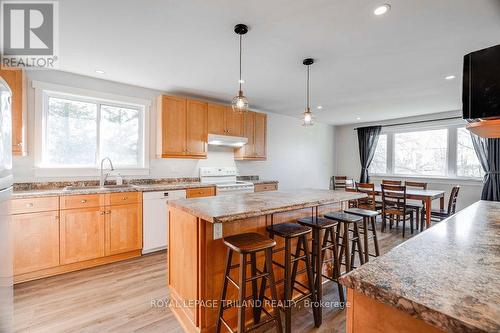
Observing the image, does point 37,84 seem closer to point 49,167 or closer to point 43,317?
point 49,167

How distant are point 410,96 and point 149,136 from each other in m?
4.42

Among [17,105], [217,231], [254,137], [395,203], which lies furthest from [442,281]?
[395,203]

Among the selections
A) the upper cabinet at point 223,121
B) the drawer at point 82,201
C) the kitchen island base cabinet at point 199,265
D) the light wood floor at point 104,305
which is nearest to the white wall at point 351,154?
the upper cabinet at point 223,121

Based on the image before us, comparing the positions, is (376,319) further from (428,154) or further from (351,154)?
(351,154)

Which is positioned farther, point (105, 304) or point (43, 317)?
point (105, 304)

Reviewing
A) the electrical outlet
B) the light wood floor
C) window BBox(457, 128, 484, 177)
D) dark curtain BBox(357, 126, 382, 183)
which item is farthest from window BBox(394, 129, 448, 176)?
the electrical outlet

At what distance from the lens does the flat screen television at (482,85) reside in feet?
3.77

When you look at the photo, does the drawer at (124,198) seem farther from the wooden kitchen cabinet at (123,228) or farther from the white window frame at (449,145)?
the white window frame at (449,145)

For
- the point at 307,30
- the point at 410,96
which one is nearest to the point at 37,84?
the point at 307,30

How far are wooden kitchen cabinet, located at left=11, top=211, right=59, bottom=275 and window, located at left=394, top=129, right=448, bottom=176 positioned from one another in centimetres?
690

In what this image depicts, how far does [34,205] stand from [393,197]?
520 cm

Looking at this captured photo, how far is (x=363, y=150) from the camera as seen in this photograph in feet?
20.9

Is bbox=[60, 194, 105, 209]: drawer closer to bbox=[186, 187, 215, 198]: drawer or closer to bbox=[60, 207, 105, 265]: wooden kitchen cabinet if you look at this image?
bbox=[60, 207, 105, 265]: wooden kitchen cabinet

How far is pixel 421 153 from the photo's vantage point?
5559 millimetres
